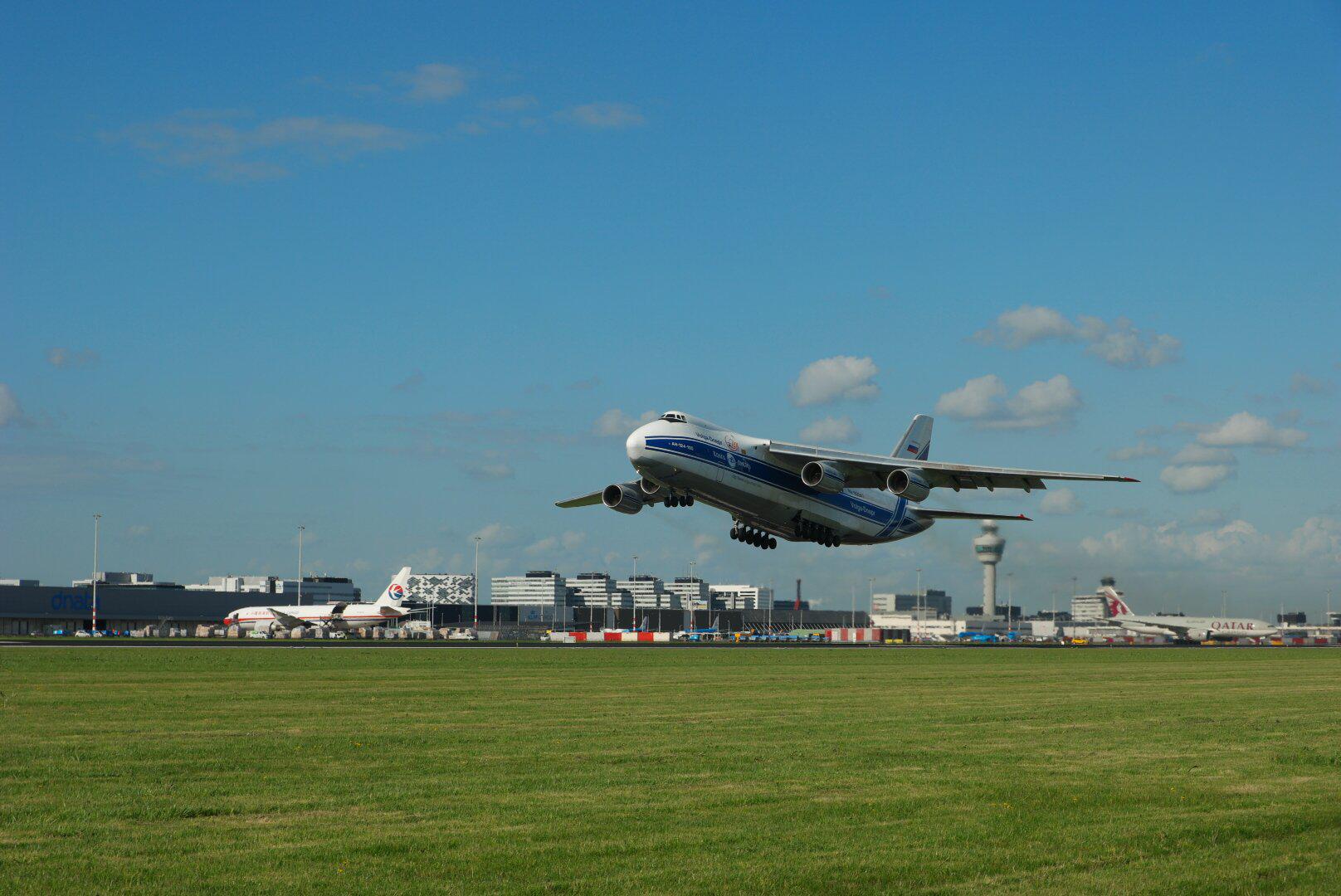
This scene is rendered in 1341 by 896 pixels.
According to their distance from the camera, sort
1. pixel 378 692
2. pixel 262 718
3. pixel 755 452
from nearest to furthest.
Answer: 1. pixel 262 718
2. pixel 378 692
3. pixel 755 452

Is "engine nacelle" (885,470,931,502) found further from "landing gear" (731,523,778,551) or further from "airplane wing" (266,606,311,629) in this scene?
"airplane wing" (266,606,311,629)

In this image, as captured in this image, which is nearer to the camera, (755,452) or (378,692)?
(378,692)

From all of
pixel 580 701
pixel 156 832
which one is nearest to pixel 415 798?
pixel 156 832

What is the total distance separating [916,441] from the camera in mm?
75312

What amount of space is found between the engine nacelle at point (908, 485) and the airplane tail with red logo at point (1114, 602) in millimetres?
106484

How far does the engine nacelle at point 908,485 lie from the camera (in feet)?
185

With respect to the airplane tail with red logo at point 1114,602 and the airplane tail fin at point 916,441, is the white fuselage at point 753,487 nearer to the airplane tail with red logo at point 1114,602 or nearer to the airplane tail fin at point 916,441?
the airplane tail fin at point 916,441

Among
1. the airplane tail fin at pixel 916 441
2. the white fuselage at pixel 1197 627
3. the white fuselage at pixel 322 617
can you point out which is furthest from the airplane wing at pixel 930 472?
the white fuselage at pixel 1197 627

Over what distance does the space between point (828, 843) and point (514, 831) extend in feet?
10.2

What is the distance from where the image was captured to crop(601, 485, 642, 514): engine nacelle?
58062mm

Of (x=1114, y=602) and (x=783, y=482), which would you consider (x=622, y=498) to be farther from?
(x=1114, y=602)

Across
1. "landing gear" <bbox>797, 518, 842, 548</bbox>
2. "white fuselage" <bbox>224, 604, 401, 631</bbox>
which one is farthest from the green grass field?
"white fuselage" <bbox>224, 604, 401, 631</bbox>

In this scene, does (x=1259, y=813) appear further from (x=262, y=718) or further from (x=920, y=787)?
(x=262, y=718)

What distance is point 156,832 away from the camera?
12.4 meters
